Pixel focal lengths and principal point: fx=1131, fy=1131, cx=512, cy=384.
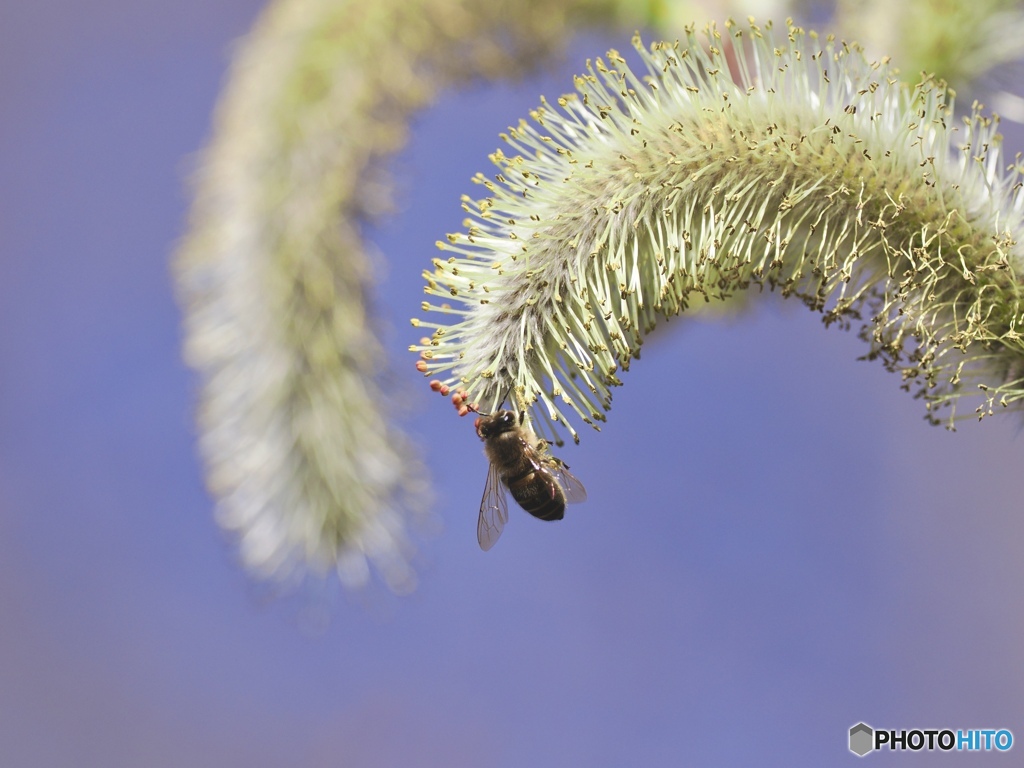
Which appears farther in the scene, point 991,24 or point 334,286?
point 334,286

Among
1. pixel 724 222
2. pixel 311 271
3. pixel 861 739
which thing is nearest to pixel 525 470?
pixel 724 222

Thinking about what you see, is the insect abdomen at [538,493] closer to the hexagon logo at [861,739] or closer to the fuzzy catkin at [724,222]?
the fuzzy catkin at [724,222]

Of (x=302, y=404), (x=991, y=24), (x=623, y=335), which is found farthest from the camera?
(x=302, y=404)

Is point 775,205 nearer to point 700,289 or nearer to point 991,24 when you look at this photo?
point 700,289

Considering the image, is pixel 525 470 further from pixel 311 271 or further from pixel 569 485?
pixel 311 271

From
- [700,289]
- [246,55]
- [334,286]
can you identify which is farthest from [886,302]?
[246,55]

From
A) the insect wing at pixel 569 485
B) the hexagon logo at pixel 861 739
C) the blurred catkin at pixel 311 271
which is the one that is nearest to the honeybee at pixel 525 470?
the insect wing at pixel 569 485

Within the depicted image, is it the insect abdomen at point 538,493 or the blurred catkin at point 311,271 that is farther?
the blurred catkin at point 311,271

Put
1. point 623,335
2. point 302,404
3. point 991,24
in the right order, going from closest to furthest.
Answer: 1. point 623,335
2. point 991,24
3. point 302,404
